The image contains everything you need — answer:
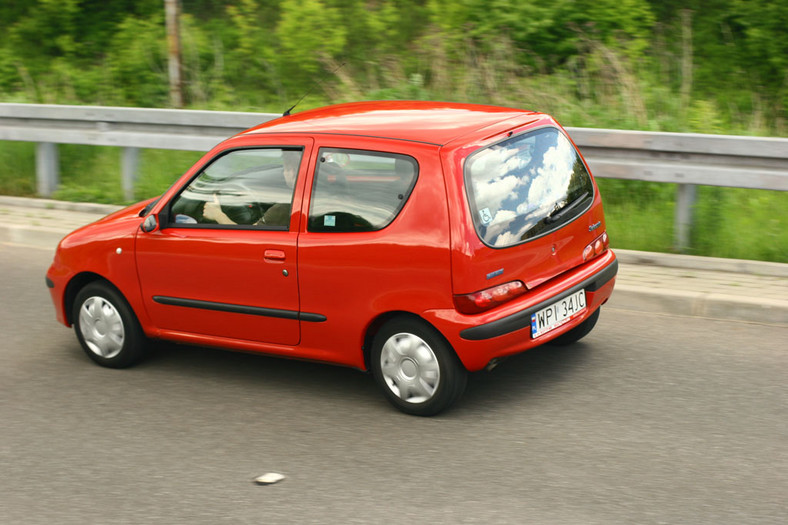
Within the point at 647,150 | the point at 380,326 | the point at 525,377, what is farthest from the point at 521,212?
the point at 647,150

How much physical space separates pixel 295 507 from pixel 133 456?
42.6 inches

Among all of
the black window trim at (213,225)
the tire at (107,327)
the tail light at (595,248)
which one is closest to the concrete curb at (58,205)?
the tire at (107,327)

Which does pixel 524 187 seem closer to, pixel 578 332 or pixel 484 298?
pixel 484 298

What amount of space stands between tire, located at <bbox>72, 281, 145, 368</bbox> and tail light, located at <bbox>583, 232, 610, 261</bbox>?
280 centimetres

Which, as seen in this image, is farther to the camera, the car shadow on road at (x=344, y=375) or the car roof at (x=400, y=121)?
the car shadow on road at (x=344, y=375)

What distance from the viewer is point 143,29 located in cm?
1967

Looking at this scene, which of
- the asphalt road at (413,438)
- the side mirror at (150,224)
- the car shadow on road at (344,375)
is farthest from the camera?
the side mirror at (150,224)

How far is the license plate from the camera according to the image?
5180 millimetres

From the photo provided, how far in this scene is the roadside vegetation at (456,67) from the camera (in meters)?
9.09

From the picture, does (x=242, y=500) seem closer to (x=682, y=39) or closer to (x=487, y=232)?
(x=487, y=232)

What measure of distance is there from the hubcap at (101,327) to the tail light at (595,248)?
291 cm

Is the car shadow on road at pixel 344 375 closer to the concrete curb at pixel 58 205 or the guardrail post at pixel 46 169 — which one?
the concrete curb at pixel 58 205

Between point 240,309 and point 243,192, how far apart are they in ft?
2.20

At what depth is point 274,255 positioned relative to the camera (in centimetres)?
548
